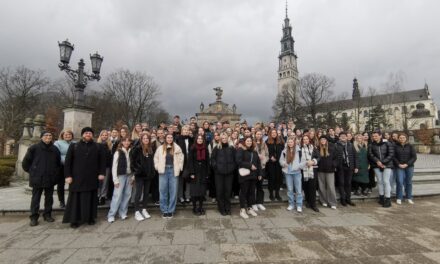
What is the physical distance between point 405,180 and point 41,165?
32.5ft

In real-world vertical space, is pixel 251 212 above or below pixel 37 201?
below

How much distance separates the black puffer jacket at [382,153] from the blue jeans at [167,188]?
583 centimetres

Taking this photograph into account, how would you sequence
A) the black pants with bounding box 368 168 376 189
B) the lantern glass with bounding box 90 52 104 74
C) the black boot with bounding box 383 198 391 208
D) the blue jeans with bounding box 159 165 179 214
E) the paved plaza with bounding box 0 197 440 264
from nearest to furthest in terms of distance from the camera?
the paved plaza with bounding box 0 197 440 264 → the blue jeans with bounding box 159 165 179 214 → the black boot with bounding box 383 198 391 208 → the black pants with bounding box 368 168 376 189 → the lantern glass with bounding box 90 52 104 74

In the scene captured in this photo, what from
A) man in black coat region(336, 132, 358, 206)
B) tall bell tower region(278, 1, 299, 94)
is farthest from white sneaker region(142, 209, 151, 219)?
tall bell tower region(278, 1, 299, 94)

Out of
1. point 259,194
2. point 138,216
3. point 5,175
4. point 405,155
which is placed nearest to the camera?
point 138,216

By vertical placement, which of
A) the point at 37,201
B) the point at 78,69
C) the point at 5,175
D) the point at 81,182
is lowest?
the point at 37,201

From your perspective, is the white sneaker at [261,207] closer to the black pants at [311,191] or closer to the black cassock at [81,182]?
the black pants at [311,191]

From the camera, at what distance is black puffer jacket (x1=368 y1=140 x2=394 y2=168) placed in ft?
22.0

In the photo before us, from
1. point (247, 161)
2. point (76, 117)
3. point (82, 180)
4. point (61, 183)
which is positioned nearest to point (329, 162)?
point (247, 161)

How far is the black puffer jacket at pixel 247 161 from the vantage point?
18.5 ft

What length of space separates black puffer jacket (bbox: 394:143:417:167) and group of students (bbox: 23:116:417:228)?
1.0 inches

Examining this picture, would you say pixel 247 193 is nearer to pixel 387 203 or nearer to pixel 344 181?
pixel 344 181

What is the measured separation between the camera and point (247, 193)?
5918mm

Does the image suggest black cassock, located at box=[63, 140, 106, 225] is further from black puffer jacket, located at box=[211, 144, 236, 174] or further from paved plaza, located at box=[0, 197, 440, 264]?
black puffer jacket, located at box=[211, 144, 236, 174]
